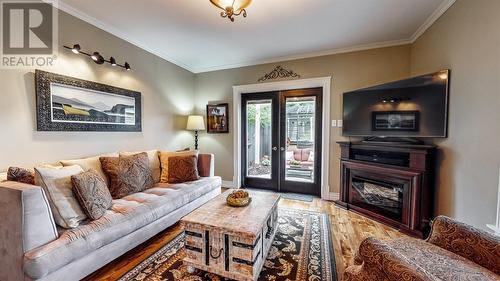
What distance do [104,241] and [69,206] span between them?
397mm

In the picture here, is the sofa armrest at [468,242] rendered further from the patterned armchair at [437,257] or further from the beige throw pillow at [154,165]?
the beige throw pillow at [154,165]

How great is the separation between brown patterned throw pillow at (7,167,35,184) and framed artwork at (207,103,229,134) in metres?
2.93

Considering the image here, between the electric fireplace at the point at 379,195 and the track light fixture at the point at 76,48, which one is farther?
the electric fireplace at the point at 379,195

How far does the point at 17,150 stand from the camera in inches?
78.0

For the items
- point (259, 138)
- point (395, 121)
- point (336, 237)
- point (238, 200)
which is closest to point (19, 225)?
point (238, 200)

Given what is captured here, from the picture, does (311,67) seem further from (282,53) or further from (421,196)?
(421,196)

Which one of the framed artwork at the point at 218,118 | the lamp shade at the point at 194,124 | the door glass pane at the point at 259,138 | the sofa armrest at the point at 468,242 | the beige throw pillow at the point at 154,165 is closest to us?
the sofa armrest at the point at 468,242

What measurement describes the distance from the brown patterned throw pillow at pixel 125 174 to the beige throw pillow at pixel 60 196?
574mm

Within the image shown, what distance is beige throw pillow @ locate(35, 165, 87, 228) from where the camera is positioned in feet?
5.22

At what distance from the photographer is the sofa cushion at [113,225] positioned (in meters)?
1.32

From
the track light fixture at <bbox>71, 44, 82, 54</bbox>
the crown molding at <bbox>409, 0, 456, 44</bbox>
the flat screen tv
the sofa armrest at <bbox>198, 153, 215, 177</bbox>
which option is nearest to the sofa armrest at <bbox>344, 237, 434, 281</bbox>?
the flat screen tv

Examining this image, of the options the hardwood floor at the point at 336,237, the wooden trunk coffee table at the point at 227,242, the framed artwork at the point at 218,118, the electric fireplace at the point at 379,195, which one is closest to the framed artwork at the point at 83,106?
the framed artwork at the point at 218,118

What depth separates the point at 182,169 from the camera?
299 centimetres

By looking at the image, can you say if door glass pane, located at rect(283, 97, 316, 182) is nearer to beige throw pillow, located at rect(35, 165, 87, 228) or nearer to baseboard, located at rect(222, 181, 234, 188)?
baseboard, located at rect(222, 181, 234, 188)
